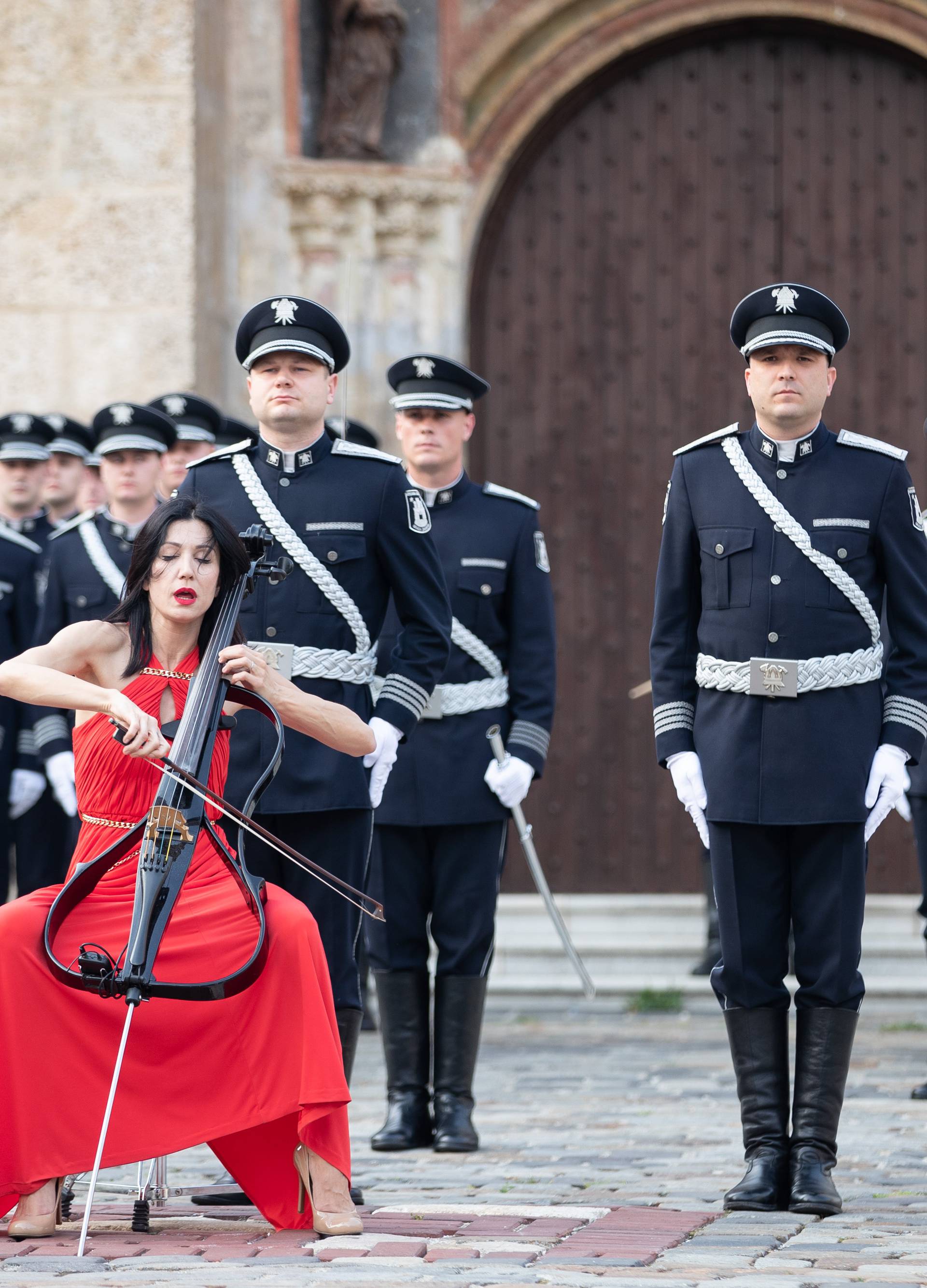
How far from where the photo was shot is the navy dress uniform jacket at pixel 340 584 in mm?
4570

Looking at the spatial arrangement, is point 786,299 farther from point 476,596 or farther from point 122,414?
point 122,414

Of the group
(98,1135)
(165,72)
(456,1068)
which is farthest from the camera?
(165,72)

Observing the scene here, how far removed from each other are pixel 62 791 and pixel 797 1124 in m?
3.00

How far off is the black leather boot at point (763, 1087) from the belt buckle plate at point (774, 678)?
0.68 metres

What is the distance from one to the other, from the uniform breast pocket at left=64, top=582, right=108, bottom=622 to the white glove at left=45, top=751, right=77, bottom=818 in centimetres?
47

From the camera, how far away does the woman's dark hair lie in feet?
14.1

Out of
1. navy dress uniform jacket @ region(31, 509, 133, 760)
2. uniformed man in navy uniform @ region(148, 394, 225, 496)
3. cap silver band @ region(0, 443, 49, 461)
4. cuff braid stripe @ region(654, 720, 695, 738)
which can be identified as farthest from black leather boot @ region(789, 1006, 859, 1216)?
cap silver band @ region(0, 443, 49, 461)

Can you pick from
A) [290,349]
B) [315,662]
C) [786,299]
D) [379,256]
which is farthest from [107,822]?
[379,256]

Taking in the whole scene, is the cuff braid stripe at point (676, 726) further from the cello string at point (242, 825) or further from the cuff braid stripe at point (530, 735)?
the cuff braid stripe at point (530, 735)

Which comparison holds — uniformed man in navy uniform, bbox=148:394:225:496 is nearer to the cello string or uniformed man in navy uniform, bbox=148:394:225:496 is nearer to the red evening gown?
the cello string

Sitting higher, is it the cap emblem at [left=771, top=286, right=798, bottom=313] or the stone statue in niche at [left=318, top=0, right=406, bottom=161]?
the stone statue in niche at [left=318, top=0, right=406, bottom=161]

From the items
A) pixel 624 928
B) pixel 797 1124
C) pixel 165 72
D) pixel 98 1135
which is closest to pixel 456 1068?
pixel 797 1124

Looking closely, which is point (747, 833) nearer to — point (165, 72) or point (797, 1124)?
point (797, 1124)

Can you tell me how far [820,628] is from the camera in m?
4.50
